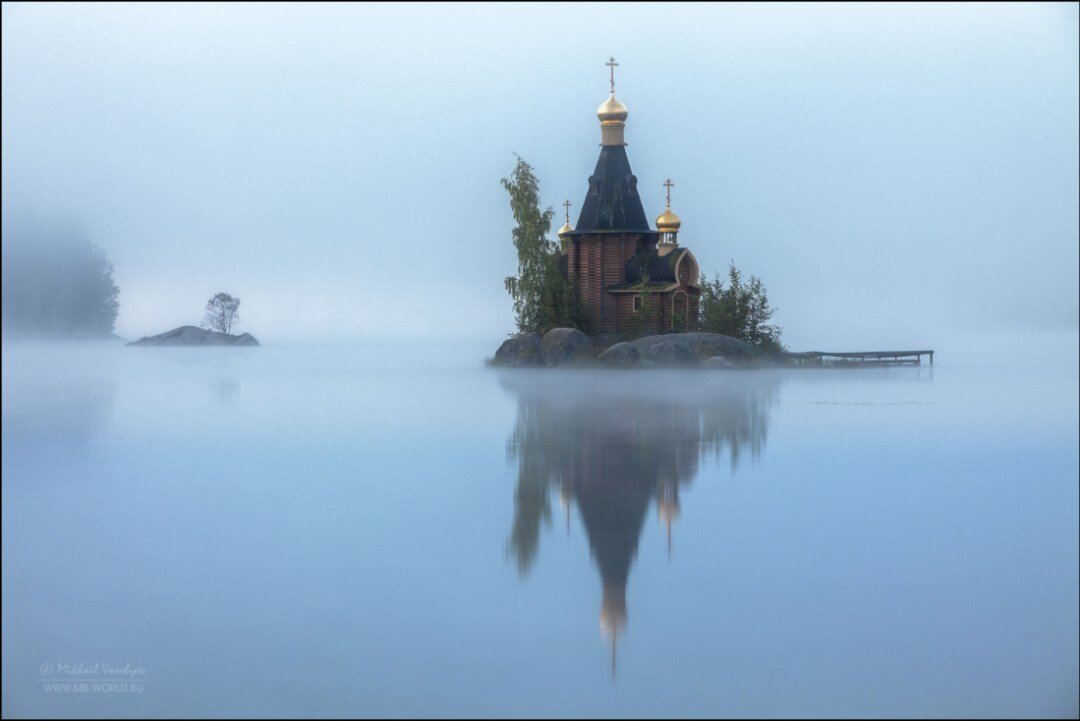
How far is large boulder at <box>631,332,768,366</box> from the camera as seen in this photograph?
41031 mm

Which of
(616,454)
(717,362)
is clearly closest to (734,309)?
(717,362)

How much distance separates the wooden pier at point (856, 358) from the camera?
156ft

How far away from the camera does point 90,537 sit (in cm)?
1035

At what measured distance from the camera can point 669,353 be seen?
4091cm

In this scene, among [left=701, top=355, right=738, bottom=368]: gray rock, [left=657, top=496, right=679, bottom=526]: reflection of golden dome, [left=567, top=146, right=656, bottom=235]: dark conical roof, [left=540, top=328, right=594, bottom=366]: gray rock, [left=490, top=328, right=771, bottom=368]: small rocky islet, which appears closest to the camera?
[left=657, top=496, right=679, bottom=526]: reflection of golden dome

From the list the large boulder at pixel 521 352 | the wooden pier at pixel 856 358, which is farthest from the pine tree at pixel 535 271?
the wooden pier at pixel 856 358

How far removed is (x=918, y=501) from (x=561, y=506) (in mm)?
4117

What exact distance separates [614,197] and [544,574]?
117 feet

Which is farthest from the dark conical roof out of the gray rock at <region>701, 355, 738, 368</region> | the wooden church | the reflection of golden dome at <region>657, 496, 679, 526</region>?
the reflection of golden dome at <region>657, 496, 679, 526</region>

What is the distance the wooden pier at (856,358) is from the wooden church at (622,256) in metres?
5.93

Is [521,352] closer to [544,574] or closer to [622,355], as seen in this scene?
[622,355]

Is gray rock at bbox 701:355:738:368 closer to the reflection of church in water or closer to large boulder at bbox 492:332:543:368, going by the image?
large boulder at bbox 492:332:543:368

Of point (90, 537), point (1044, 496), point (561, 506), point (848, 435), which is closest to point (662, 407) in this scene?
point (848, 435)

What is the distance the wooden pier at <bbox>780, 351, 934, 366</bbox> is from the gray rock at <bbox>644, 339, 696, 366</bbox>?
669cm
